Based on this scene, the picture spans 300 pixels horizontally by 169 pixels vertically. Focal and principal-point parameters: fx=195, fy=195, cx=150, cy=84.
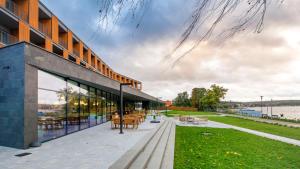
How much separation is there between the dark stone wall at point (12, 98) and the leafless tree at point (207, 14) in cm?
783

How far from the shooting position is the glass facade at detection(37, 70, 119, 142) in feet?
29.6

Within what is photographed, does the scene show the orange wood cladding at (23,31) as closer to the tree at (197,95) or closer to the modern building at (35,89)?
the modern building at (35,89)

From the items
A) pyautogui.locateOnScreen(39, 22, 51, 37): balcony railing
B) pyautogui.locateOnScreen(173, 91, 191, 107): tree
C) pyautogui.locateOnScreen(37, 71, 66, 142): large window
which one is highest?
pyautogui.locateOnScreen(39, 22, 51, 37): balcony railing

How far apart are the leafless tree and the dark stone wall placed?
25.7 feet

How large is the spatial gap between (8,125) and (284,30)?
9380 millimetres

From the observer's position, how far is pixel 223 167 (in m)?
5.92

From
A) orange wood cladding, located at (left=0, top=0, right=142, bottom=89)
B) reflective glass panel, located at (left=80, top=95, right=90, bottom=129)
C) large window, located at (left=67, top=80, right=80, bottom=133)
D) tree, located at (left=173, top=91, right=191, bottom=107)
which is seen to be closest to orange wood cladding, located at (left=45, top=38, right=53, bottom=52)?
orange wood cladding, located at (left=0, top=0, right=142, bottom=89)

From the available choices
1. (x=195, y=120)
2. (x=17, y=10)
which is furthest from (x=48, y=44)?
(x=195, y=120)

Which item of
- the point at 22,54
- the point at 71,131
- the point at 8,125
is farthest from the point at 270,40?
the point at 71,131

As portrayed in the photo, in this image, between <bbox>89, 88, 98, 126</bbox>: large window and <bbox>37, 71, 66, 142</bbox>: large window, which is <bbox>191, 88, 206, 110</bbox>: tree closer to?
<bbox>89, 88, 98, 126</bbox>: large window

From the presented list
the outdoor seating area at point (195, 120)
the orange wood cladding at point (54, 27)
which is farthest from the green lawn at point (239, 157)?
the orange wood cladding at point (54, 27)

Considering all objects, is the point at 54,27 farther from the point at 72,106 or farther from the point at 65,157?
the point at 65,157

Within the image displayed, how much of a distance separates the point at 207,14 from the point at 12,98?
28.9 feet

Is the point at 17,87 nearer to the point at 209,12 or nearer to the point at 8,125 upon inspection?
the point at 8,125
